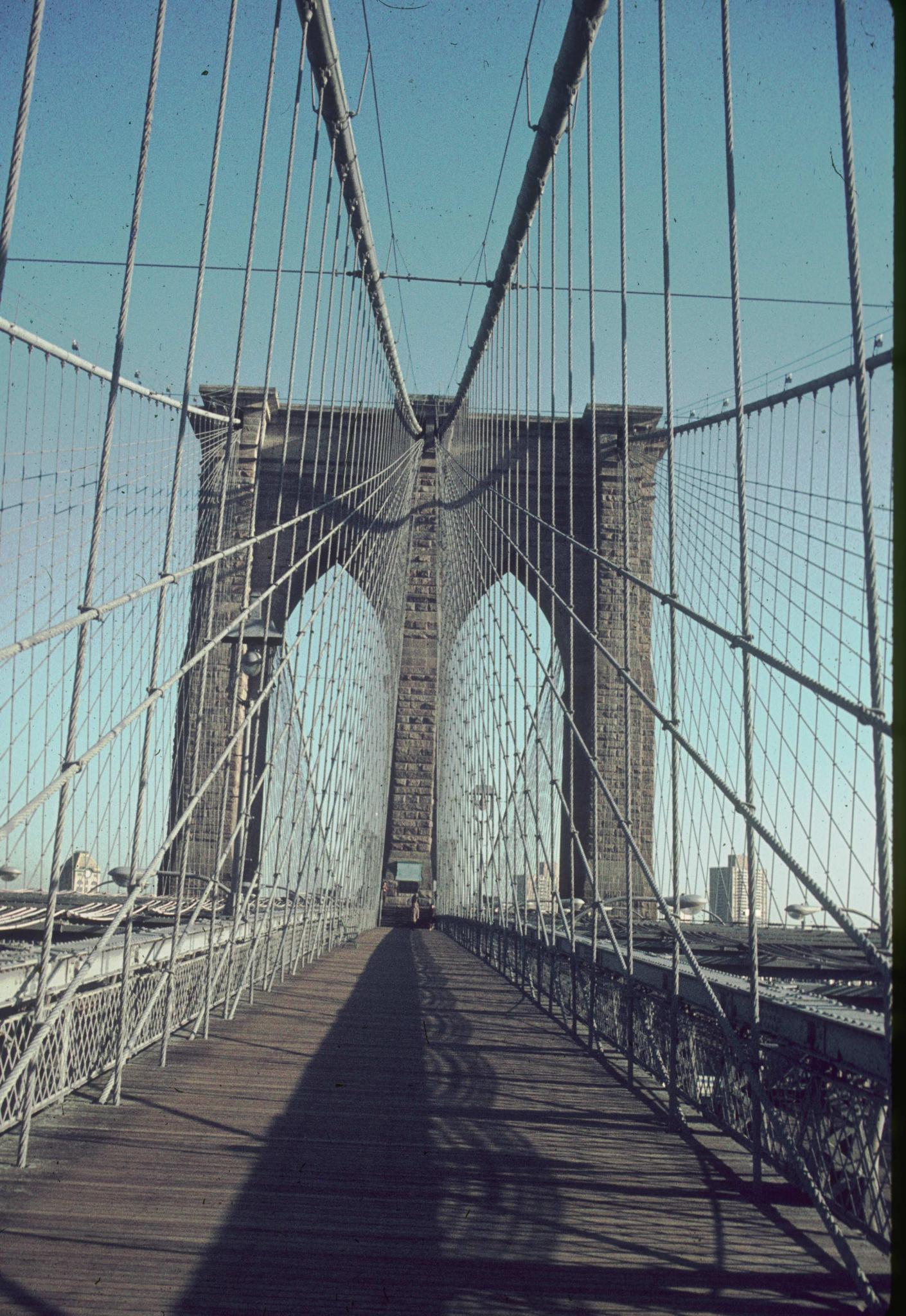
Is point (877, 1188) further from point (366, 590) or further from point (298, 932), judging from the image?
point (366, 590)

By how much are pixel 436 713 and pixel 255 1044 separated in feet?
44.7

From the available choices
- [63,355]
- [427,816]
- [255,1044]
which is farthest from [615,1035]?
[427,816]

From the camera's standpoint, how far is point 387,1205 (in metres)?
2.06

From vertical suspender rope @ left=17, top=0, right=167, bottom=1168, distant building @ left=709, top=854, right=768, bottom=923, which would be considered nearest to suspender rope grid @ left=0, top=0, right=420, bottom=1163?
vertical suspender rope @ left=17, top=0, right=167, bottom=1168

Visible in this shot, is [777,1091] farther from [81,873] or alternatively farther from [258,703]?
[81,873]

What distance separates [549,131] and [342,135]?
1325mm

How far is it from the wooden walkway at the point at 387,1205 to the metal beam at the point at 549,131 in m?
4.84

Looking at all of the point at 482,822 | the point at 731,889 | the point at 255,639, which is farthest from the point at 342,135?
the point at 731,889

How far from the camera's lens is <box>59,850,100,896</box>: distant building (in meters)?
7.37

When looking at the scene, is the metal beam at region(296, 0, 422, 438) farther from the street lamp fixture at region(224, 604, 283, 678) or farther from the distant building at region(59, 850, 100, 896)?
the distant building at region(59, 850, 100, 896)

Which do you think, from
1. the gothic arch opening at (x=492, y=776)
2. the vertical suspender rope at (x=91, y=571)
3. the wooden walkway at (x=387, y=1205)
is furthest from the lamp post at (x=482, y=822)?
the vertical suspender rope at (x=91, y=571)

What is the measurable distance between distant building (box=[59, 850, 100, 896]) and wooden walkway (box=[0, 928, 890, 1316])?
365cm

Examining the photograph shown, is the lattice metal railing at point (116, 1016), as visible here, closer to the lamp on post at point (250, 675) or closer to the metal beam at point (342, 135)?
the lamp on post at point (250, 675)

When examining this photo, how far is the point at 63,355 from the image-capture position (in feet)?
25.6
